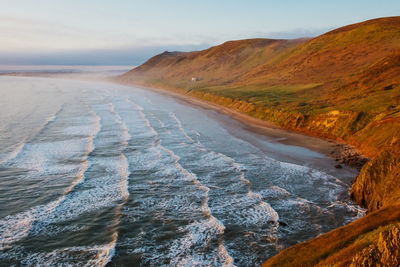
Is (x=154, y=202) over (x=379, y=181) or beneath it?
beneath

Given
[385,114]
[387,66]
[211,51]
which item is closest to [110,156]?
[385,114]

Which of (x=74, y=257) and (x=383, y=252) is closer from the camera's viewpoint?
(x=383, y=252)

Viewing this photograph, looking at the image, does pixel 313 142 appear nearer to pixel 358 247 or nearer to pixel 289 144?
pixel 289 144

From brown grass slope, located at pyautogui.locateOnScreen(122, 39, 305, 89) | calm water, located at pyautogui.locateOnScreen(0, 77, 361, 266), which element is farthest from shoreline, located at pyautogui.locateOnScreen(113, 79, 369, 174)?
brown grass slope, located at pyautogui.locateOnScreen(122, 39, 305, 89)

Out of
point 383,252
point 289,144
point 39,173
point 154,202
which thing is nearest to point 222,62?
point 289,144

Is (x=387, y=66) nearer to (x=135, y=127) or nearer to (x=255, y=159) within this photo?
(x=255, y=159)

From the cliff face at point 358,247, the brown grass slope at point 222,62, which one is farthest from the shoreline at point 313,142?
the brown grass slope at point 222,62

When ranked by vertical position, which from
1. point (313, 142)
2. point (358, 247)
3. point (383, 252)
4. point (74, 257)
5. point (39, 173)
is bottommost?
point (74, 257)

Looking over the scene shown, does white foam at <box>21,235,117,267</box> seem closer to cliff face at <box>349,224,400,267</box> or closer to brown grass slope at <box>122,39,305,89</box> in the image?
cliff face at <box>349,224,400,267</box>
